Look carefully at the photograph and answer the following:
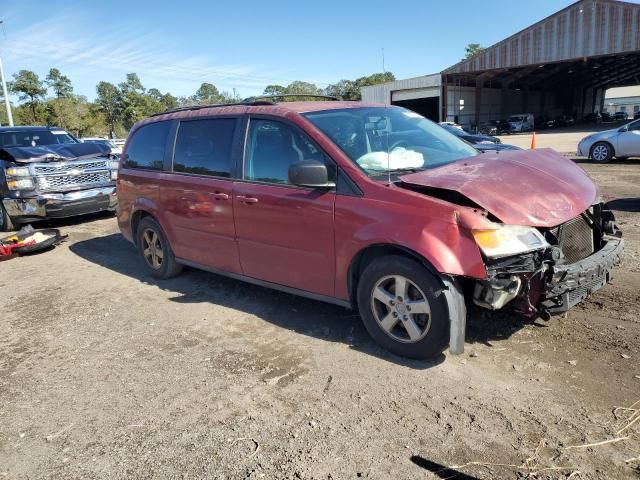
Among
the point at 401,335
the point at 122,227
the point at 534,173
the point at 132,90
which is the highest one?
the point at 132,90

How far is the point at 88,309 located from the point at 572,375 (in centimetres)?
452

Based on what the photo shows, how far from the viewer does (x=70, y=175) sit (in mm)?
9156

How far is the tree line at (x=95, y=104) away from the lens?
53312 mm

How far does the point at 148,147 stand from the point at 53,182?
428 centimetres

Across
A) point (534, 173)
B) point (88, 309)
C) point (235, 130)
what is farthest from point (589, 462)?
point (88, 309)

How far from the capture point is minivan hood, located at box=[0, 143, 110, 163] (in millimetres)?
8844

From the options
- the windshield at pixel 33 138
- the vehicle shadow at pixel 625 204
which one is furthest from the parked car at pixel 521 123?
the windshield at pixel 33 138

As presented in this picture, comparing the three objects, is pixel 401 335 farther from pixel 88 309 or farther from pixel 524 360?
pixel 88 309

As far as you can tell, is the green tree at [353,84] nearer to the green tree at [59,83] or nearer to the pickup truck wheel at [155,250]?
the green tree at [59,83]

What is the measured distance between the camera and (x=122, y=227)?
6371 millimetres

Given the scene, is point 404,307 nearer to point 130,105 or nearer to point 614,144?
point 614,144

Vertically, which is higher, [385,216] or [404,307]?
[385,216]

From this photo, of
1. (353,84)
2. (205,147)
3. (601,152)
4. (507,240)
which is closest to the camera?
(507,240)

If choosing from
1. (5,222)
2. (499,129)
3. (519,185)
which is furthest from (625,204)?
(499,129)
